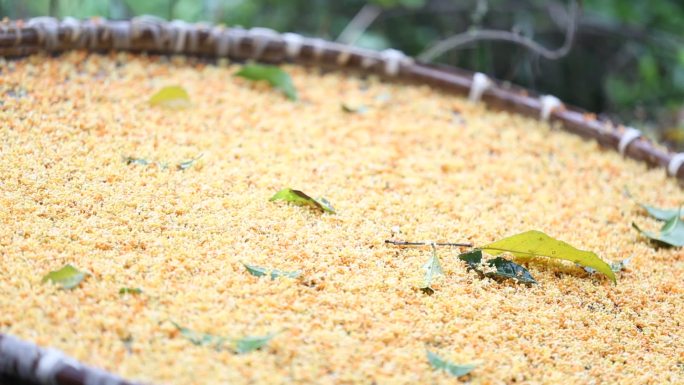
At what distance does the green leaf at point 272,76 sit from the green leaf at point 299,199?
53 cm

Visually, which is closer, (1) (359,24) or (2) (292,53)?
(2) (292,53)

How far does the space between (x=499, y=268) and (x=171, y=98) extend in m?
0.79

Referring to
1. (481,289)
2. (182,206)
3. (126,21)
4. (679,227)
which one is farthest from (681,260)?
(126,21)

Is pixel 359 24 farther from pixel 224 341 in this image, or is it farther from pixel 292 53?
pixel 224 341

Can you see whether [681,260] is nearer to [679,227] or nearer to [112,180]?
[679,227]

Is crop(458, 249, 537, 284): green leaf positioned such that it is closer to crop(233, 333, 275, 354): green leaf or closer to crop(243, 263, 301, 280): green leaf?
crop(243, 263, 301, 280): green leaf

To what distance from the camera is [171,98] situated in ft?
5.11

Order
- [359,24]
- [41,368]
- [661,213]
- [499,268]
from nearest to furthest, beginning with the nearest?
1. [41,368]
2. [499,268]
3. [661,213]
4. [359,24]

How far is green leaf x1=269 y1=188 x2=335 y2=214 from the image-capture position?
4.01ft

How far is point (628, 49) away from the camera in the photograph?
3.09 m

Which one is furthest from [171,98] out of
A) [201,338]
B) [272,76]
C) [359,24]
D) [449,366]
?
[359,24]

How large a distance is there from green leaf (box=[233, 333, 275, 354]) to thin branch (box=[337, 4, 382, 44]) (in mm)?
2062

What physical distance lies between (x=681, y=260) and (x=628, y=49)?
2.01 m

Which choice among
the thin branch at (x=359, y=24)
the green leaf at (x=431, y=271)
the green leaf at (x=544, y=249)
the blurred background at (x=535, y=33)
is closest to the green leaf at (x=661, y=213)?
the green leaf at (x=544, y=249)
